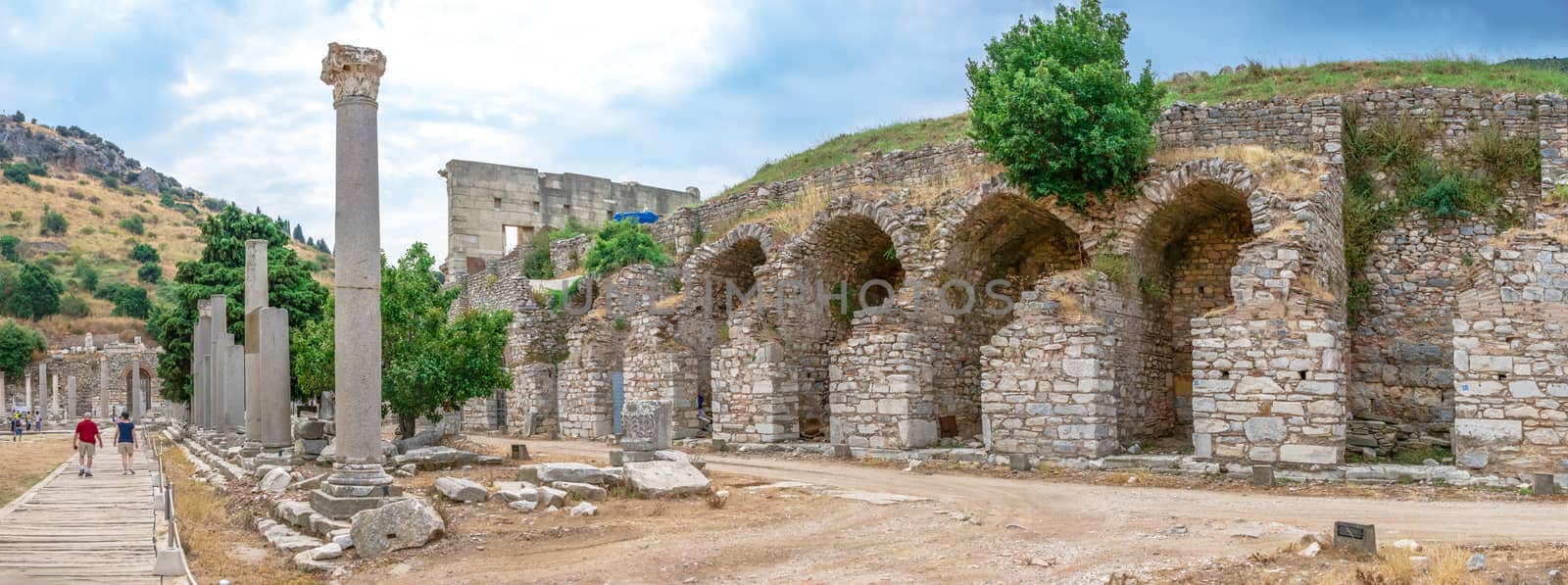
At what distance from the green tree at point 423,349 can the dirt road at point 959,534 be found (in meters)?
7.72

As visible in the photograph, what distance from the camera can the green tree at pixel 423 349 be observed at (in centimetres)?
1908

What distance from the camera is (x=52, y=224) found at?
90.8 m

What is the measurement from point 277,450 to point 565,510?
953 centimetres

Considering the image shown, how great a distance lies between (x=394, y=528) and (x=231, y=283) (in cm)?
2856

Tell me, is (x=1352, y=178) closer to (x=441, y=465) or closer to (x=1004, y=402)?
(x=1004, y=402)

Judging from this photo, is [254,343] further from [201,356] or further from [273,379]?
[201,356]

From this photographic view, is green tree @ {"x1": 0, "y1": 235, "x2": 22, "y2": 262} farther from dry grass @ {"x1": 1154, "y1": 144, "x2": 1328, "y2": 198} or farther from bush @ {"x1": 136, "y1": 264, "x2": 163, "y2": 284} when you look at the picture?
dry grass @ {"x1": 1154, "y1": 144, "x2": 1328, "y2": 198}

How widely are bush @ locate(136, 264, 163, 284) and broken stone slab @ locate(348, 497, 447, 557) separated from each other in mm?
87025

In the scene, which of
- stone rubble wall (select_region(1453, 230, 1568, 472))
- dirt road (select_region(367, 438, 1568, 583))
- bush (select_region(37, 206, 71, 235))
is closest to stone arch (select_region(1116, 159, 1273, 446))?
stone rubble wall (select_region(1453, 230, 1568, 472))

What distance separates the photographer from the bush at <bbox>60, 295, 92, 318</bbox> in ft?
247

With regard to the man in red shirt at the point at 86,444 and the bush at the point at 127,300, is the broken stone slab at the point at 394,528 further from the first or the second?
the bush at the point at 127,300

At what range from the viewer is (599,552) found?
9.96 m

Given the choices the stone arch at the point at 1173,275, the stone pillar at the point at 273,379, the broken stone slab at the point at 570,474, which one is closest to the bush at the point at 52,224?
the stone pillar at the point at 273,379

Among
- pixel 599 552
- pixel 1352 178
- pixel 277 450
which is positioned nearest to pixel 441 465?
pixel 277 450
